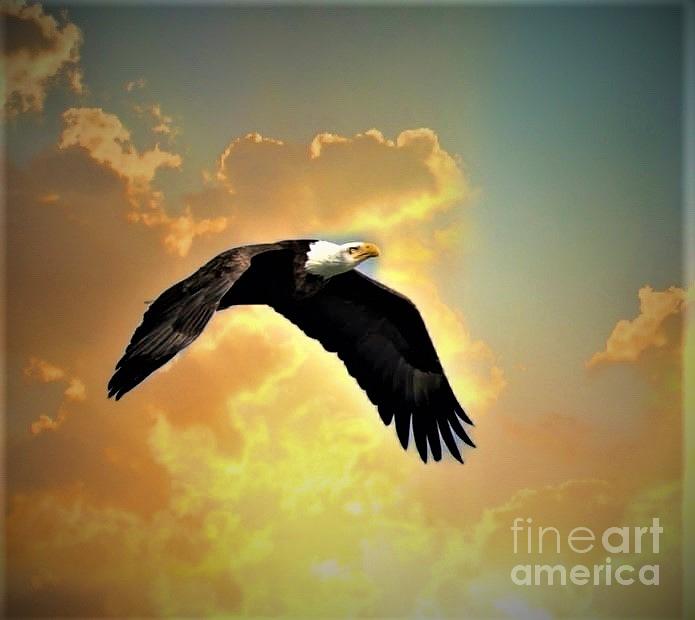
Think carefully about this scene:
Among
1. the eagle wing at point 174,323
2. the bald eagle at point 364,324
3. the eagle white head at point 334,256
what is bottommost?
the eagle wing at point 174,323

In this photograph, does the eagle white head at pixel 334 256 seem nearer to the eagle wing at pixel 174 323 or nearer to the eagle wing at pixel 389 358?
the eagle wing at pixel 389 358

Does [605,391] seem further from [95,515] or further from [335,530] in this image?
[95,515]

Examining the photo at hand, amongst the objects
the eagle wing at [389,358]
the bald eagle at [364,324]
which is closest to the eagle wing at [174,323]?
the bald eagle at [364,324]

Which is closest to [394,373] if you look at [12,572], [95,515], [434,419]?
[434,419]

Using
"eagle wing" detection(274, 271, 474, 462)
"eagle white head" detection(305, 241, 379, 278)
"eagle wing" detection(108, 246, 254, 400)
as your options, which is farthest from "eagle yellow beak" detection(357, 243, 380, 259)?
"eagle wing" detection(108, 246, 254, 400)

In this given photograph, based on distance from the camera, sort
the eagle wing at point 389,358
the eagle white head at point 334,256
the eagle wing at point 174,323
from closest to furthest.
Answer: the eagle wing at point 174,323 < the eagle white head at point 334,256 < the eagle wing at point 389,358

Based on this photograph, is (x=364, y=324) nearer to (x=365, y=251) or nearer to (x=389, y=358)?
(x=389, y=358)

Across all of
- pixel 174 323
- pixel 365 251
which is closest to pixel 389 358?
pixel 365 251
